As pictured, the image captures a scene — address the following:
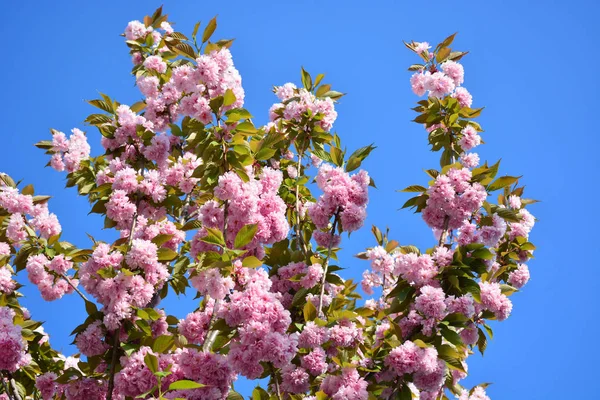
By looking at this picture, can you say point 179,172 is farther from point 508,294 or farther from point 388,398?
point 508,294

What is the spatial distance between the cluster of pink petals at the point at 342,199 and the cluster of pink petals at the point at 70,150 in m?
3.09

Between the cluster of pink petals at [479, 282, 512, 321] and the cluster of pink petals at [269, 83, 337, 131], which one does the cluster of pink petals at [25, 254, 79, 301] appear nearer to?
the cluster of pink petals at [269, 83, 337, 131]

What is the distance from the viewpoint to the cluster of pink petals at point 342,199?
13.5 feet

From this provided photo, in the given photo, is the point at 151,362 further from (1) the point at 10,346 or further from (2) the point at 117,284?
(1) the point at 10,346

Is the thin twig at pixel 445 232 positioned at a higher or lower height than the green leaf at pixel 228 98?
lower

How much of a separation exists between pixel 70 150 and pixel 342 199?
3.47 m

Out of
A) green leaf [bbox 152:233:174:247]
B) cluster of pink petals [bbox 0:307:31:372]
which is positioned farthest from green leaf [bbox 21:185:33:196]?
green leaf [bbox 152:233:174:247]

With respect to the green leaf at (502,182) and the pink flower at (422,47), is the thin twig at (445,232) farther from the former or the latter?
the pink flower at (422,47)

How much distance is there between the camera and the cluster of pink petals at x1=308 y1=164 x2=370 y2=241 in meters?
4.11

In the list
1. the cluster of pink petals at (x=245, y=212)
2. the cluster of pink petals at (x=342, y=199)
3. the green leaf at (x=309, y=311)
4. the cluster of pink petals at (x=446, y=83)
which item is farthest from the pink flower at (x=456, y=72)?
the green leaf at (x=309, y=311)

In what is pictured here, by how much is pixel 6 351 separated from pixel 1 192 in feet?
6.88

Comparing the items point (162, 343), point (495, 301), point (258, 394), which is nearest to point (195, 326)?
point (162, 343)

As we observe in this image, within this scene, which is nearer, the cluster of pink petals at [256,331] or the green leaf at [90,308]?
the cluster of pink petals at [256,331]

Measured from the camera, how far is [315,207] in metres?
4.20
